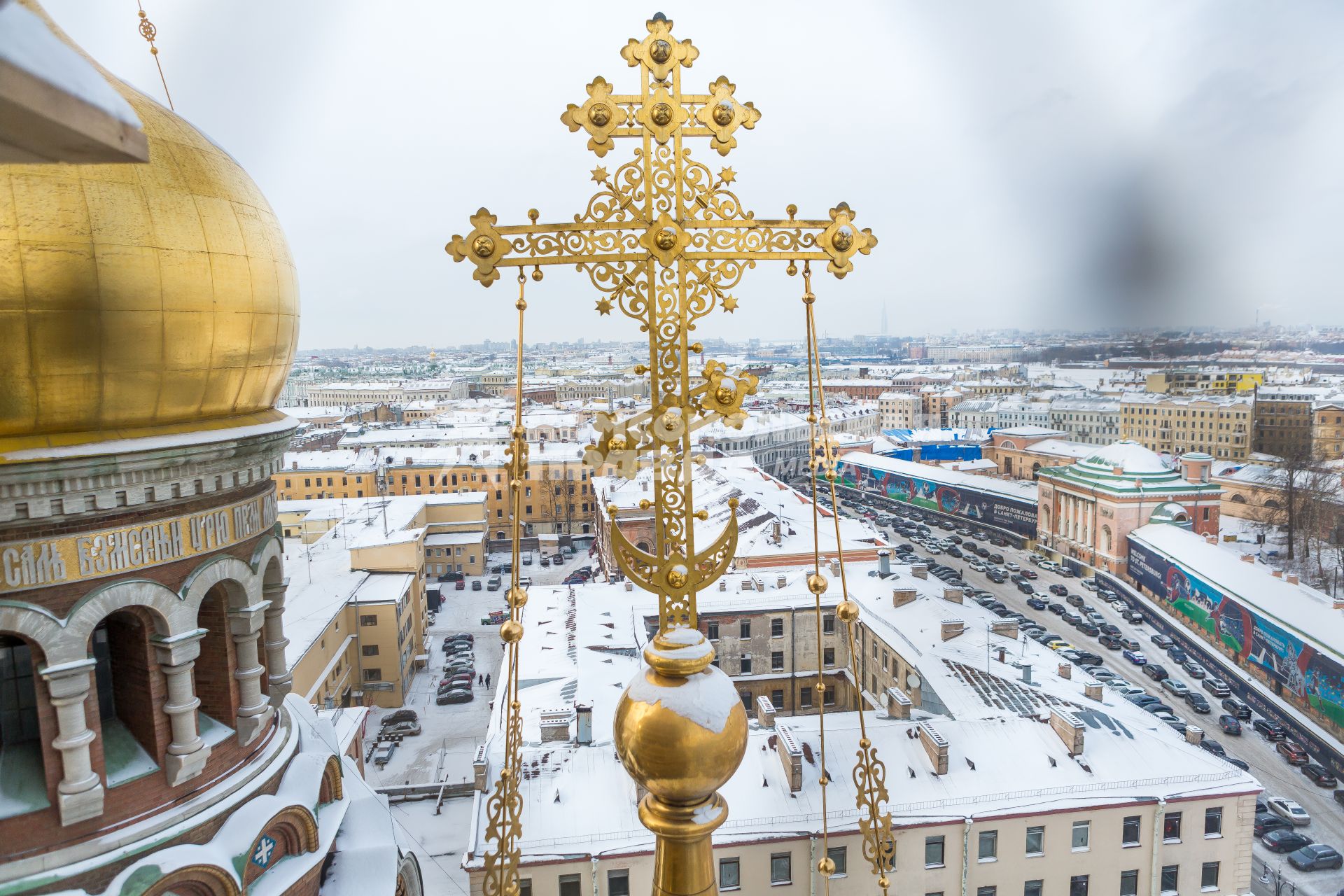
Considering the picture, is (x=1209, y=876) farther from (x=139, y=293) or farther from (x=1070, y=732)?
(x=139, y=293)

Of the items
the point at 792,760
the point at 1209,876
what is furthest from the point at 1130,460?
the point at 792,760

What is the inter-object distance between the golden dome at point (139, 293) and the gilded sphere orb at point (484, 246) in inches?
138

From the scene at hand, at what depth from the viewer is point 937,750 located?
18.8 metres

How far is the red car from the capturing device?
1179 inches

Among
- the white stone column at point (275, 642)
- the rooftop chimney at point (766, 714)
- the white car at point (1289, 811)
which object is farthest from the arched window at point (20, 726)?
the white car at point (1289, 811)

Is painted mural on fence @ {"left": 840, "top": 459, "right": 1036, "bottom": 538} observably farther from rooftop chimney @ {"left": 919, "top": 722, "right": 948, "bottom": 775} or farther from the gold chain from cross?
the gold chain from cross

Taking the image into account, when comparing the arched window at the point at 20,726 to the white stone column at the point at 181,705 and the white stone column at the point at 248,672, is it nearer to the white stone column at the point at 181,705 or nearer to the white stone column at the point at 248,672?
the white stone column at the point at 181,705

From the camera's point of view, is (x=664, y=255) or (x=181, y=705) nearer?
(x=664, y=255)

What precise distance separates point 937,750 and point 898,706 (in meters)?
3.53

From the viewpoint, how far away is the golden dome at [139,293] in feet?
19.1

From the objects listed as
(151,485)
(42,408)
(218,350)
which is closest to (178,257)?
(218,350)

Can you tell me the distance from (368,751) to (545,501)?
114 ft

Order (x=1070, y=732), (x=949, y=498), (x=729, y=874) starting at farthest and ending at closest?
(x=949, y=498) → (x=1070, y=732) → (x=729, y=874)

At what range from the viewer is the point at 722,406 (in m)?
4.35
